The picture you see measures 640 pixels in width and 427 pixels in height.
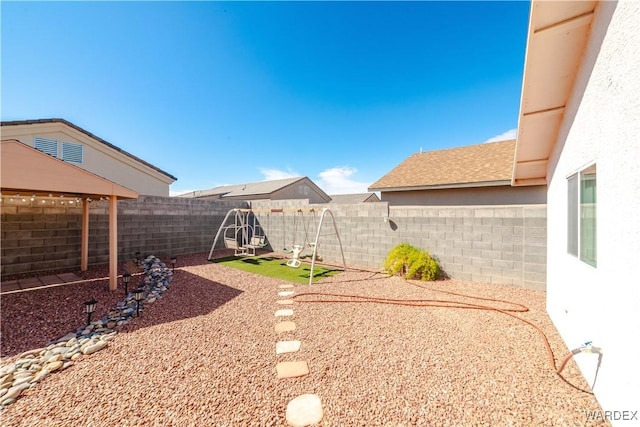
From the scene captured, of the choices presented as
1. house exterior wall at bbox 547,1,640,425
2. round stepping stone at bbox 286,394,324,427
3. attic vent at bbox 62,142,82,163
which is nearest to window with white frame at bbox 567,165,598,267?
house exterior wall at bbox 547,1,640,425

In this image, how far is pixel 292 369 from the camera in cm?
262

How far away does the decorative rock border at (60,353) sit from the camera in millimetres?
2346

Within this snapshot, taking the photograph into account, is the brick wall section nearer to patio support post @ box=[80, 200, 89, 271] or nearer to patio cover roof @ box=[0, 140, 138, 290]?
patio support post @ box=[80, 200, 89, 271]

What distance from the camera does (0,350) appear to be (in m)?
2.95

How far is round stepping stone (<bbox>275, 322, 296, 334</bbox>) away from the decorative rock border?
2.22 metres

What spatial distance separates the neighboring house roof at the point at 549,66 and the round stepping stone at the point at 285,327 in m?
4.42

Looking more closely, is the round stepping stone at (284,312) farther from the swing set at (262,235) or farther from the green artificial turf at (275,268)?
the swing set at (262,235)

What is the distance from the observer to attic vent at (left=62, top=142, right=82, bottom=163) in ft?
35.5

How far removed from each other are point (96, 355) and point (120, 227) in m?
6.21

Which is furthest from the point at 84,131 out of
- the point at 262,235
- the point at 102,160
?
the point at 262,235

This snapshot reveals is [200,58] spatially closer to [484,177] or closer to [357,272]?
[357,272]

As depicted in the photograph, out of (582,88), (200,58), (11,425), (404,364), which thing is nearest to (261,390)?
(404,364)

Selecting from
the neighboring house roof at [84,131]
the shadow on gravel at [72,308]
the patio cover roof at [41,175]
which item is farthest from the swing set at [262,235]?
the neighboring house roof at [84,131]

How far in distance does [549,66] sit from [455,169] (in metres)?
8.75
